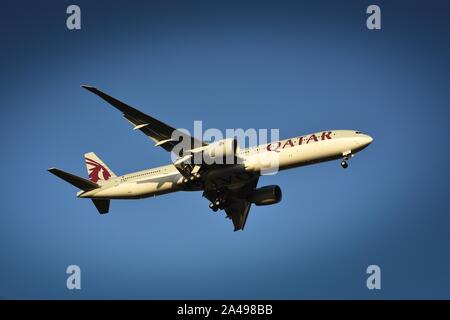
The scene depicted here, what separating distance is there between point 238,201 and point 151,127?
45.6 ft

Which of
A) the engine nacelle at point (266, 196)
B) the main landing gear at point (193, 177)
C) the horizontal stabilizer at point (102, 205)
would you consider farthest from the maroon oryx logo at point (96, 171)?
the engine nacelle at point (266, 196)

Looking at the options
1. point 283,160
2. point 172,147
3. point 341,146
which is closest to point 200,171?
point 172,147

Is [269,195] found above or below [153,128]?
below

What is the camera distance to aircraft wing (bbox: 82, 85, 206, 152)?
5733cm

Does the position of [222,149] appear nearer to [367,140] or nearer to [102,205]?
[367,140]

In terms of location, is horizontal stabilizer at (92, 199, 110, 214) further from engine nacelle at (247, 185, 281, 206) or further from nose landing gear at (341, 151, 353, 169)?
nose landing gear at (341, 151, 353, 169)

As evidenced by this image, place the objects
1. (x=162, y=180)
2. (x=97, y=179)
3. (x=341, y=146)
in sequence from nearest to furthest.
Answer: (x=341, y=146)
(x=162, y=180)
(x=97, y=179)

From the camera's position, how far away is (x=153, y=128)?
60.0m

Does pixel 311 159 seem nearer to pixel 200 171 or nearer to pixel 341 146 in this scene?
pixel 341 146

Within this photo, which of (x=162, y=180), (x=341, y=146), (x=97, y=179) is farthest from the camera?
(x=97, y=179)

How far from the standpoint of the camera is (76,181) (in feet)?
214

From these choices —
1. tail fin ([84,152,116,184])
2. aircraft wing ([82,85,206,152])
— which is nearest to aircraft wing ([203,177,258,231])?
Answer: aircraft wing ([82,85,206,152])

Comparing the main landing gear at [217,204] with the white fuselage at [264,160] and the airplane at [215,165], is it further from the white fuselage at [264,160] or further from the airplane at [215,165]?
the white fuselage at [264,160]

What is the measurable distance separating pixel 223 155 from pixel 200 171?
311 centimetres
